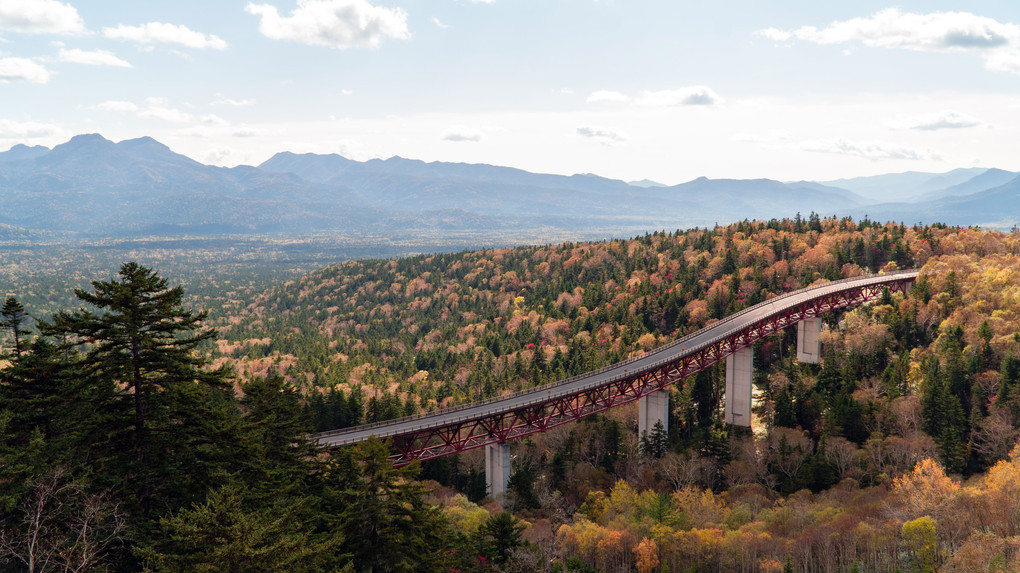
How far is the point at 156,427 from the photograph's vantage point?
94.0ft

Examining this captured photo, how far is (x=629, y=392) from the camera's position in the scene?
80500mm

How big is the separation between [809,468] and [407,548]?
52.8 metres

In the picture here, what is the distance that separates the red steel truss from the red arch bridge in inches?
4.7

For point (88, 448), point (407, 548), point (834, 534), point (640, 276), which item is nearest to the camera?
point (88, 448)

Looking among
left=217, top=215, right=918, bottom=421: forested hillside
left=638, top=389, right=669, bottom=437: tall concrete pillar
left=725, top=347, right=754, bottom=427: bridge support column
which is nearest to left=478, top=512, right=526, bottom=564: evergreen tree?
left=217, top=215, right=918, bottom=421: forested hillside

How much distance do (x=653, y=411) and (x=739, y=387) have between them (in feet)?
57.7

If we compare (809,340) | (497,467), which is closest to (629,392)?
(497,467)

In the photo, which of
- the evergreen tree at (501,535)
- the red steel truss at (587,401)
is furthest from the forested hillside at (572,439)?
the red steel truss at (587,401)

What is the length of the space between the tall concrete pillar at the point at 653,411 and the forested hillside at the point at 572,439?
8.16ft

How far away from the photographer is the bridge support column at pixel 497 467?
67500 millimetres

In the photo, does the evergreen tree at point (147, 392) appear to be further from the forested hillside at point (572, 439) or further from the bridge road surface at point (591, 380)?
the bridge road surface at point (591, 380)

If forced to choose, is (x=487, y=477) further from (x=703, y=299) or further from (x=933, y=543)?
(x=703, y=299)

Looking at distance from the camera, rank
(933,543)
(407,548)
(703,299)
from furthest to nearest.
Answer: (703,299) < (933,543) < (407,548)

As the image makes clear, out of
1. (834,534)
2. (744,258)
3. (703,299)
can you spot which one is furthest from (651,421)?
(744,258)
